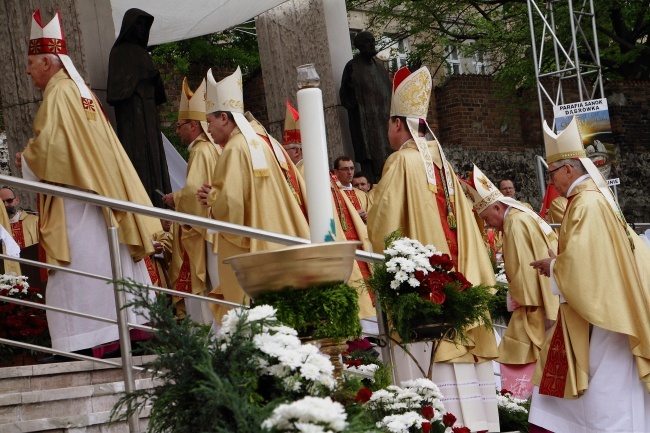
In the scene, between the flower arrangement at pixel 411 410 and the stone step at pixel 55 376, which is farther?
the stone step at pixel 55 376

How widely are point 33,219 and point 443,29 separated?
40.8 ft

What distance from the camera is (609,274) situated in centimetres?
728

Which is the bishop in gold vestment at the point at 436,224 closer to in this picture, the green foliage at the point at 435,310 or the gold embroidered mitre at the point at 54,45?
the green foliage at the point at 435,310

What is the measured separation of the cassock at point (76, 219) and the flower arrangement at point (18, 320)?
44cm

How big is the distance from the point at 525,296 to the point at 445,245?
4.74 feet

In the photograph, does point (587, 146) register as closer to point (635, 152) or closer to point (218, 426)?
point (635, 152)

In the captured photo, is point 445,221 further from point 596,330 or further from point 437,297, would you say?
point 437,297

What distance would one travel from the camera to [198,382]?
10.8 ft

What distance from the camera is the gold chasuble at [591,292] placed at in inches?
282

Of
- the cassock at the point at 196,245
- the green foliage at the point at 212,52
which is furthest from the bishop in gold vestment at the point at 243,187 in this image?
the green foliage at the point at 212,52

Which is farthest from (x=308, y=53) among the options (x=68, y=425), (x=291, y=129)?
(x=68, y=425)

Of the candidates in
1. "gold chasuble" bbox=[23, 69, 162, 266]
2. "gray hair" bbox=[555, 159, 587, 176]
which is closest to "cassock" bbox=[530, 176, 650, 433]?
"gray hair" bbox=[555, 159, 587, 176]

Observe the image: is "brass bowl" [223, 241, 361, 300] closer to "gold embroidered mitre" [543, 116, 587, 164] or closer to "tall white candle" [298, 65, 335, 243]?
"tall white candle" [298, 65, 335, 243]

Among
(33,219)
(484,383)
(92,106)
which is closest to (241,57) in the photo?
(33,219)
